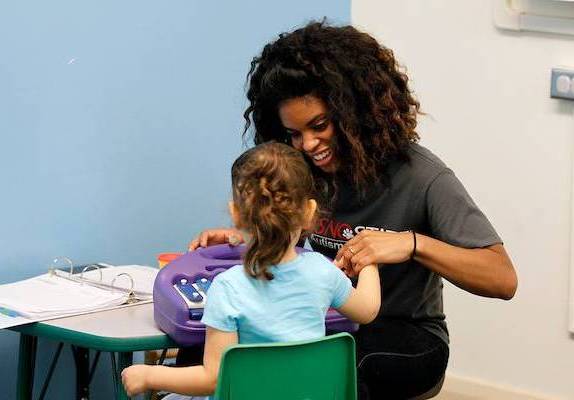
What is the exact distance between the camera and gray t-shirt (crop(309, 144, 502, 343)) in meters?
2.06

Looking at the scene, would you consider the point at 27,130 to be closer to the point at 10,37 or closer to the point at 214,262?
the point at 10,37

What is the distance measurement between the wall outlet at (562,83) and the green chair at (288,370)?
57.9 inches

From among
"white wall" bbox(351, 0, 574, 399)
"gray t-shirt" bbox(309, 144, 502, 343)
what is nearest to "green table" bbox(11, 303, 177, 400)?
"gray t-shirt" bbox(309, 144, 502, 343)

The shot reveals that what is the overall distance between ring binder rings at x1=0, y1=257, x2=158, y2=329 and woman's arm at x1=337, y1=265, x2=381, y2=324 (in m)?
0.58

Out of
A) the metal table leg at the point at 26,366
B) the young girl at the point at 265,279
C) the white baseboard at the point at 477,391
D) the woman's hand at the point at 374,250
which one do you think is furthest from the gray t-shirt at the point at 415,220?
the white baseboard at the point at 477,391

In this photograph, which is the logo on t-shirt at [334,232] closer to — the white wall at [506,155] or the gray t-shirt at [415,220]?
the gray t-shirt at [415,220]

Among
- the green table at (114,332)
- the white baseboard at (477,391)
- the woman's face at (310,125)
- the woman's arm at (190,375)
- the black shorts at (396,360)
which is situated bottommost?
the white baseboard at (477,391)

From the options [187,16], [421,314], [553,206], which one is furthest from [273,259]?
[553,206]

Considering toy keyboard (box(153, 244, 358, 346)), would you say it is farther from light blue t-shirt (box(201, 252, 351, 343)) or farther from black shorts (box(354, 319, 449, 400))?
light blue t-shirt (box(201, 252, 351, 343))

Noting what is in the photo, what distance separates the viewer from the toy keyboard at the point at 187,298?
1.95 meters

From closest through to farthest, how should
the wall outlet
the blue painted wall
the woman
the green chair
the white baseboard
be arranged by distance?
the green chair < the woman < the blue painted wall < the wall outlet < the white baseboard

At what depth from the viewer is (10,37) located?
2.43m

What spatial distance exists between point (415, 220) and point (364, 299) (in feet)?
1.16

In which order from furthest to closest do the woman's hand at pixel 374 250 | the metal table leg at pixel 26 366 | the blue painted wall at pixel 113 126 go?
the blue painted wall at pixel 113 126 → the metal table leg at pixel 26 366 → the woman's hand at pixel 374 250
